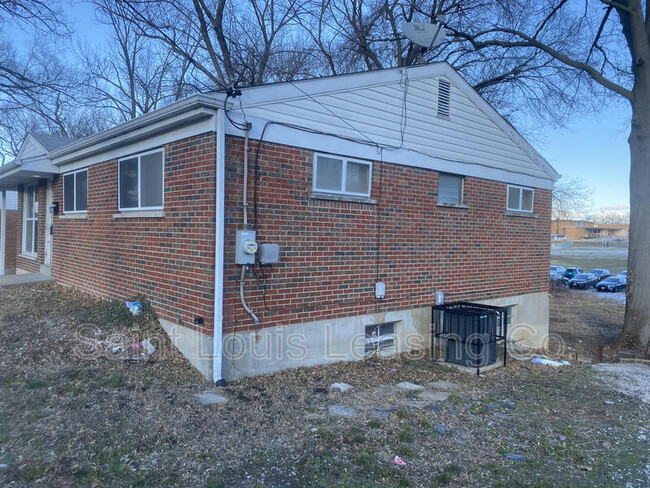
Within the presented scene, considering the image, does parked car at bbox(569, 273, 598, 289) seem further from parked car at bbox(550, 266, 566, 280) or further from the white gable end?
the white gable end

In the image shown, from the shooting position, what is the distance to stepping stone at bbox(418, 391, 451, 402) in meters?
6.29

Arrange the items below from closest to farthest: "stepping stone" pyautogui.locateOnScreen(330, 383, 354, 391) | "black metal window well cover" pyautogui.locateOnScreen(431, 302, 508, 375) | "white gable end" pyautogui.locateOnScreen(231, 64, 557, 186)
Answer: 1. "stepping stone" pyautogui.locateOnScreen(330, 383, 354, 391)
2. "white gable end" pyautogui.locateOnScreen(231, 64, 557, 186)
3. "black metal window well cover" pyautogui.locateOnScreen(431, 302, 508, 375)

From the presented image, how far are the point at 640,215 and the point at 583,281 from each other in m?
23.7

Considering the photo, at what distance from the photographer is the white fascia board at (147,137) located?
6.33 metres

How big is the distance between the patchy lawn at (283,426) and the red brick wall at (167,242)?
0.64 meters

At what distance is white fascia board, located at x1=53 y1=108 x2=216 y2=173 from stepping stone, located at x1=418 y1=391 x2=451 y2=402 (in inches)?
174

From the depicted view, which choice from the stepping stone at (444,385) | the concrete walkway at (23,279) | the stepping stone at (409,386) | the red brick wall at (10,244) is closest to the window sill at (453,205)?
the stepping stone at (444,385)

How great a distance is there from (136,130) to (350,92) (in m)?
3.43

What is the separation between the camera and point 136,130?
300 inches

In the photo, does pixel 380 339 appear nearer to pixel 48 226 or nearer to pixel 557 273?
pixel 48 226

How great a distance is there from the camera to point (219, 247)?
6.09 meters

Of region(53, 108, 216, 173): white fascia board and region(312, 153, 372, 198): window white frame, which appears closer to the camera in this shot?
region(53, 108, 216, 173): white fascia board

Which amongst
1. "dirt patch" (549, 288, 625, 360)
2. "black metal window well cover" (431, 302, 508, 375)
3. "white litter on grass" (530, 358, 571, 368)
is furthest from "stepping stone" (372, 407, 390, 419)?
"dirt patch" (549, 288, 625, 360)

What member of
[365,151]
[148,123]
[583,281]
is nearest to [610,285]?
[583,281]
